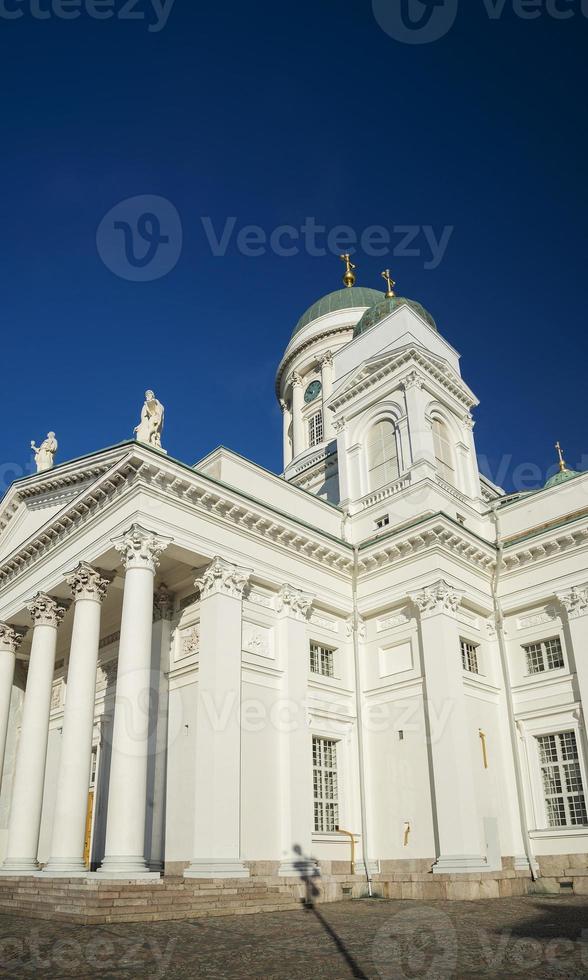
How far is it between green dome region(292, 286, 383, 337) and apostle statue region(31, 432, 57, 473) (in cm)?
1888

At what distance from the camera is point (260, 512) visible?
20281 millimetres

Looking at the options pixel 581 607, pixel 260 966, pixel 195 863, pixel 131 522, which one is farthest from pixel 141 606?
pixel 581 607

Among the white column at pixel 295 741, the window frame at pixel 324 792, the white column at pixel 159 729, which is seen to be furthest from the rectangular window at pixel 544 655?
the white column at pixel 159 729

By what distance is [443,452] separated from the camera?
2598 cm

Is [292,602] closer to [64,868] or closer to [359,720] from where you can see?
[359,720]

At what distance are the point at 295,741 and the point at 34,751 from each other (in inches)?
287

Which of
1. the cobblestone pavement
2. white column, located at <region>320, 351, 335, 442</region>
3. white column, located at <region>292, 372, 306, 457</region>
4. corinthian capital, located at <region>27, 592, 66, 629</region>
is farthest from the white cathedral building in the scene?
white column, located at <region>292, 372, 306, 457</region>

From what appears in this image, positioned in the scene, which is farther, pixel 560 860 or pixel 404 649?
pixel 404 649

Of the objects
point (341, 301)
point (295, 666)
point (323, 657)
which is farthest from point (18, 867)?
point (341, 301)

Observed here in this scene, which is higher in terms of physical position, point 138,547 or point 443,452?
point 443,452

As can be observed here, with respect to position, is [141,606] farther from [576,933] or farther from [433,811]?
[576,933]

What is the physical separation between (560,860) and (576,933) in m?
9.43

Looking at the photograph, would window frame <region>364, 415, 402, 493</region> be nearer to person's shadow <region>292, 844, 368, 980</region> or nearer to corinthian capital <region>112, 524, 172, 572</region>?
corinthian capital <region>112, 524, 172, 572</region>

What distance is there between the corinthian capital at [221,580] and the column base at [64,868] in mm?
6893
